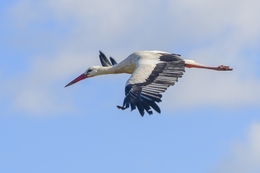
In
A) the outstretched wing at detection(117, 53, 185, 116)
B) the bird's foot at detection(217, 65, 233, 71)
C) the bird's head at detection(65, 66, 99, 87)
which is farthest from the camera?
the bird's head at detection(65, 66, 99, 87)

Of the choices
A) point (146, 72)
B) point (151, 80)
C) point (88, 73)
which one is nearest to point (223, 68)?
point (88, 73)

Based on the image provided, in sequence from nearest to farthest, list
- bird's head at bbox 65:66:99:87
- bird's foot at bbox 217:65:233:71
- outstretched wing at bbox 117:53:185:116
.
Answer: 1. outstretched wing at bbox 117:53:185:116
2. bird's foot at bbox 217:65:233:71
3. bird's head at bbox 65:66:99:87

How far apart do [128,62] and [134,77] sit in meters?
3.09

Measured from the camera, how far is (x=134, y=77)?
29969 millimetres

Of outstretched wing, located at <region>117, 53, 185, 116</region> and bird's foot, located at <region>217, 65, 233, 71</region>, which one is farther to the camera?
bird's foot, located at <region>217, 65, 233, 71</region>

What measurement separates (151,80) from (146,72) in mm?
828

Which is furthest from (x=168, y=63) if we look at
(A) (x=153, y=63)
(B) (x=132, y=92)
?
(B) (x=132, y=92)

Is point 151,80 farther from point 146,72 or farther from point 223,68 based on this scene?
point 223,68

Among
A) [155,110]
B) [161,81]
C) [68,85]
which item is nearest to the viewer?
[155,110]

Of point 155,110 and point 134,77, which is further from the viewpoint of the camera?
point 134,77

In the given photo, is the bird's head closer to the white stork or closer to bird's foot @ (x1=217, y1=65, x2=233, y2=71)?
the white stork

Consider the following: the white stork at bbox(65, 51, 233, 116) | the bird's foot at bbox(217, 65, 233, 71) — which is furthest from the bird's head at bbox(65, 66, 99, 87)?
the bird's foot at bbox(217, 65, 233, 71)

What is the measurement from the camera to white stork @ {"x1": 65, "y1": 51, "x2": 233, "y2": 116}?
28.2m

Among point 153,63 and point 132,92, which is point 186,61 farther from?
point 132,92
